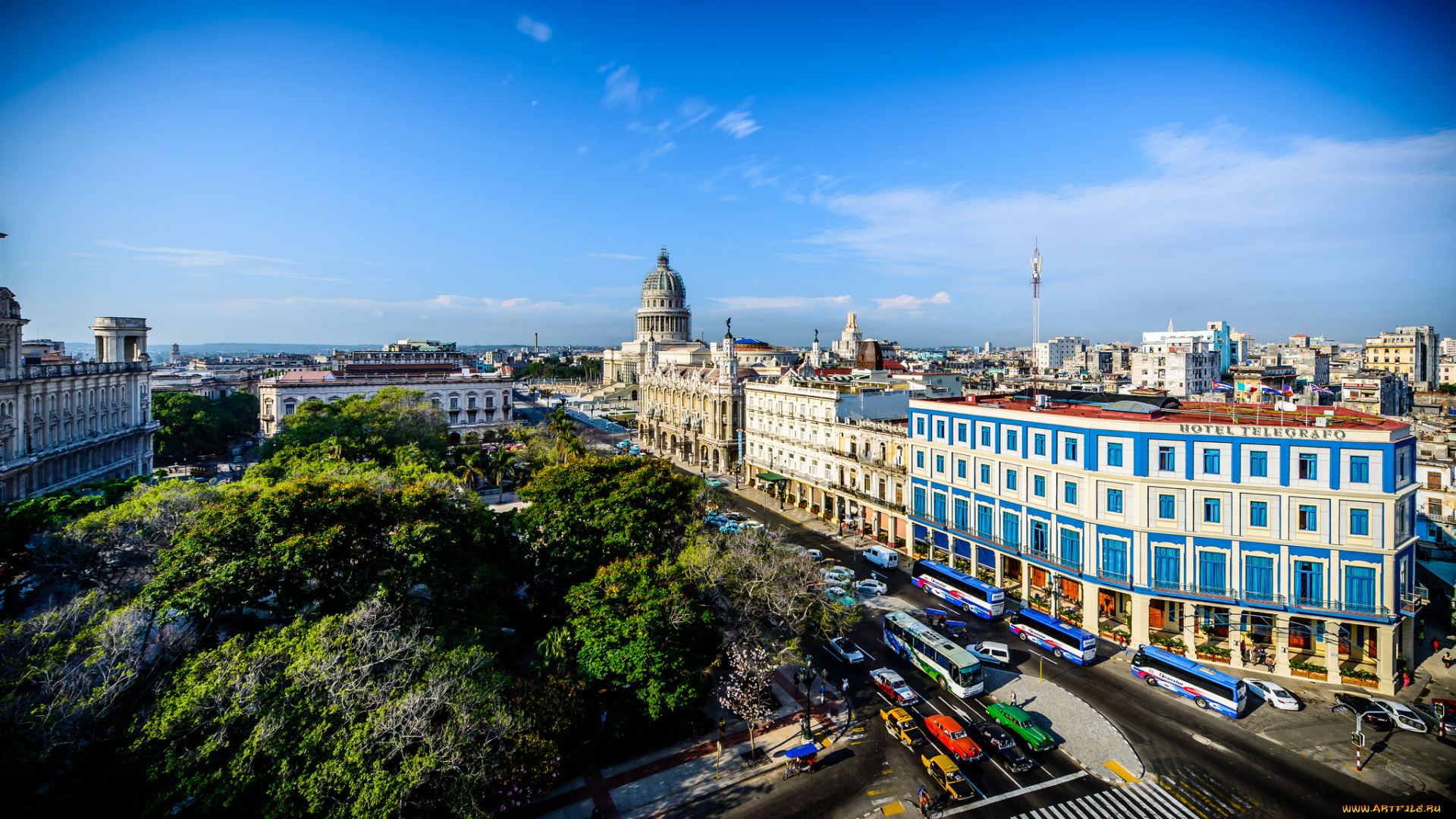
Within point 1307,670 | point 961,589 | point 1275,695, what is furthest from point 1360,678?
point 961,589

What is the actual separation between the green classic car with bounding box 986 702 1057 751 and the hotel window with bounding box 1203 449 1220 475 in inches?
673

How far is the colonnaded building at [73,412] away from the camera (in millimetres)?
61281

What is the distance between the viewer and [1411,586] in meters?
34.1

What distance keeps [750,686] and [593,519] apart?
13.6m

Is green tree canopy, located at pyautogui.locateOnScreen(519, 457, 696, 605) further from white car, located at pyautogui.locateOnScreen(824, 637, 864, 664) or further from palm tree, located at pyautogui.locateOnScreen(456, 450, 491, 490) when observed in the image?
palm tree, located at pyautogui.locateOnScreen(456, 450, 491, 490)

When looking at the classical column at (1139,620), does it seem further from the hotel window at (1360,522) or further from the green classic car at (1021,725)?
the green classic car at (1021,725)

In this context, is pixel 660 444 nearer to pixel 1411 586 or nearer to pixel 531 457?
pixel 531 457

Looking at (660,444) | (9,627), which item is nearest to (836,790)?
(9,627)

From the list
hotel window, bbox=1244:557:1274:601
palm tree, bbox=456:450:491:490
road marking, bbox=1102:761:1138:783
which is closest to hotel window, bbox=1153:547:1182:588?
hotel window, bbox=1244:557:1274:601

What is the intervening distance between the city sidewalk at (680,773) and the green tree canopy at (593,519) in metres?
10.2

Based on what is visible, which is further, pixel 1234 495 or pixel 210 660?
pixel 1234 495

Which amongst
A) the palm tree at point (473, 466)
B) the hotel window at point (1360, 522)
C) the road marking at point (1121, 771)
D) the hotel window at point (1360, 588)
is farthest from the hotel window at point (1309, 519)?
the palm tree at point (473, 466)

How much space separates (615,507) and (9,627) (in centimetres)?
2410

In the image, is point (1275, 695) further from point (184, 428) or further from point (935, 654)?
point (184, 428)
